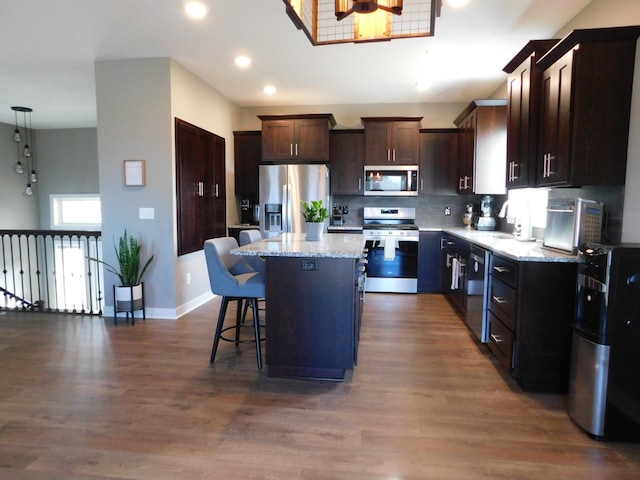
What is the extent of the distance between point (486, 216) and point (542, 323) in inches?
109

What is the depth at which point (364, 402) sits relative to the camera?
229 centimetres

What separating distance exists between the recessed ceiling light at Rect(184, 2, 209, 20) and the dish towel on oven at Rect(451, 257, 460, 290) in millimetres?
3408

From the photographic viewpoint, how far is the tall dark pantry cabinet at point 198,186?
13.3 feet

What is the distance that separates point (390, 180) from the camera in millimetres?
5332

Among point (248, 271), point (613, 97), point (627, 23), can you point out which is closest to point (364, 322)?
point (248, 271)

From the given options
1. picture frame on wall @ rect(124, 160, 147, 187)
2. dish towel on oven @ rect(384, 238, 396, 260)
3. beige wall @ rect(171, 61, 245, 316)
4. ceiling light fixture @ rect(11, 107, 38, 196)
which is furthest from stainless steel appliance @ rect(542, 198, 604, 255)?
ceiling light fixture @ rect(11, 107, 38, 196)

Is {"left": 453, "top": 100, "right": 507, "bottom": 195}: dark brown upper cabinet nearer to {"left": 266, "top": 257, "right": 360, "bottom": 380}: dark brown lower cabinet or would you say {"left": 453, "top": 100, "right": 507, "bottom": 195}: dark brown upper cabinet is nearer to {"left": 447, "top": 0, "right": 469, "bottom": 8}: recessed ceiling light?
{"left": 447, "top": 0, "right": 469, "bottom": 8}: recessed ceiling light

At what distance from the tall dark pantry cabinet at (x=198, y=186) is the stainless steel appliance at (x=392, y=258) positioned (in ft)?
6.77

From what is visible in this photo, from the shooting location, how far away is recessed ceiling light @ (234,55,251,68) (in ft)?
12.6

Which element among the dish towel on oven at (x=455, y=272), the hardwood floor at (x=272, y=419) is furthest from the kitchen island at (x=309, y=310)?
the dish towel on oven at (x=455, y=272)

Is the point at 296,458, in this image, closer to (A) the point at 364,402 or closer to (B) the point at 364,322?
(A) the point at 364,402

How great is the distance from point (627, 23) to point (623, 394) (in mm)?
2260

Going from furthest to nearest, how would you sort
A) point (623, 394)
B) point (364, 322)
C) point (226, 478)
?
point (364, 322)
point (623, 394)
point (226, 478)

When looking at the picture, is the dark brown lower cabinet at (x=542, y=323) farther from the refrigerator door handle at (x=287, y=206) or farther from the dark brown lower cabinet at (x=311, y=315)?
the refrigerator door handle at (x=287, y=206)
